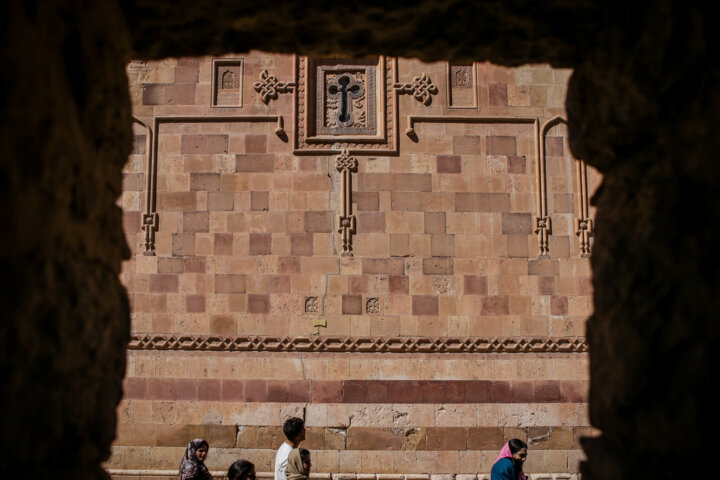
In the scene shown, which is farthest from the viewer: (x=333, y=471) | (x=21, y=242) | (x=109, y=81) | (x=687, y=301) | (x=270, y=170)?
(x=270, y=170)

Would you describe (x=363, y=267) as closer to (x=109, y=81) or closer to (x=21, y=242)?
(x=109, y=81)

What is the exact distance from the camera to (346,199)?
9.18 meters

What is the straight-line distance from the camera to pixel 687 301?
76.4 inches

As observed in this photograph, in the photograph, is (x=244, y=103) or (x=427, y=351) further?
(x=244, y=103)

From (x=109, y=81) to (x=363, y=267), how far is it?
22.2ft

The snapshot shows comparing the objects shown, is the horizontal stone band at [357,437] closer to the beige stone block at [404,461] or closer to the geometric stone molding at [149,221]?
the beige stone block at [404,461]

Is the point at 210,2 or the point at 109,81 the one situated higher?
the point at 210,2

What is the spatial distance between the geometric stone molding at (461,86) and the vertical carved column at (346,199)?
1.70 m

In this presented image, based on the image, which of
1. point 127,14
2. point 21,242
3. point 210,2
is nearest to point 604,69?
point 210,2

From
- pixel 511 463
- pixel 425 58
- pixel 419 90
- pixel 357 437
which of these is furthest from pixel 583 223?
pixel 425 58

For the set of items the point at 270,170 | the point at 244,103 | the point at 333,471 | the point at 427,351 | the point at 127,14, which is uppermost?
the point at 244,103

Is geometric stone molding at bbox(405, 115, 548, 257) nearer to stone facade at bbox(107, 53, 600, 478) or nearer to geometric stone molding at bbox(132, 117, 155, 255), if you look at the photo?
stone facade at bbox(107, 53, 600, 478)

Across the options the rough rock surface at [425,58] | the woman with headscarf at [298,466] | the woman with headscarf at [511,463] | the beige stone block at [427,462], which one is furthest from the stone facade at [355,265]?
the rough rock surface at [425,58]

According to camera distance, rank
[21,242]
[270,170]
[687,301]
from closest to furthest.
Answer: [21,242] → [687,301] → [270,170]
